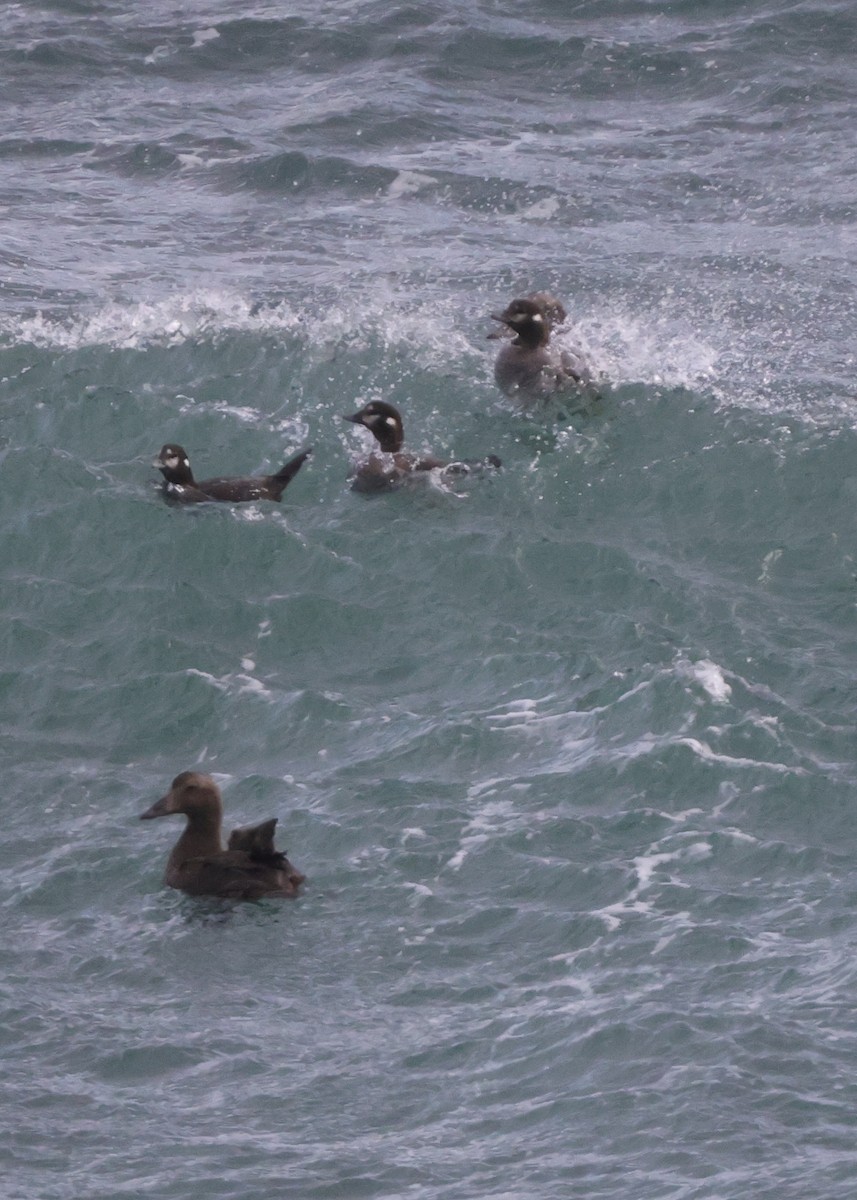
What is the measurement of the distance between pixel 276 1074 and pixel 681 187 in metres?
14.2

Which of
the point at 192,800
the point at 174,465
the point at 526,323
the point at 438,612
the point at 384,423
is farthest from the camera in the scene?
the point at 526,323

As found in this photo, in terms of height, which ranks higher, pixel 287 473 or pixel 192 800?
pixel 287 473

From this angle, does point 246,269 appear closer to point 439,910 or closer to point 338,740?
point 338,740

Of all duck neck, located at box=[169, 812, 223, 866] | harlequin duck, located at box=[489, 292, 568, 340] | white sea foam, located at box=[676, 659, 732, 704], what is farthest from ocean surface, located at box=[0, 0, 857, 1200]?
harlequin duck, located at box=[489, 292, 568, 340]

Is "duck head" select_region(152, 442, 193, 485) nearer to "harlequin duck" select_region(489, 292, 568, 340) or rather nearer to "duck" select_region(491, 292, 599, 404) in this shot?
"duck" select_region(491, 292, 599, 404)

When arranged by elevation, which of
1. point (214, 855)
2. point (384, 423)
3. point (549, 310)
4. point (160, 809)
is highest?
point (549, 310)

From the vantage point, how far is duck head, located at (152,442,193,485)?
15.6m

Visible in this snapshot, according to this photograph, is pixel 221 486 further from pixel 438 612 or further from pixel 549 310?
pixel 549 310

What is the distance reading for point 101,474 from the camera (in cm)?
1653

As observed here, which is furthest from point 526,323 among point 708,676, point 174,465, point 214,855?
point 214,855

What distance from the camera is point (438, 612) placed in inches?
574

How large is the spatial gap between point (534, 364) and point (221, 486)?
112 inches

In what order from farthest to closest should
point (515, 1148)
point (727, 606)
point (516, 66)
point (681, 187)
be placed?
1. point (516, 66)
2. point (681, 187)
3. point (727, 606)
4. point (515, 1148)

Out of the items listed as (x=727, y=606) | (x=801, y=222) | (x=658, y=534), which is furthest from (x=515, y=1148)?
(x=801, y=222)
